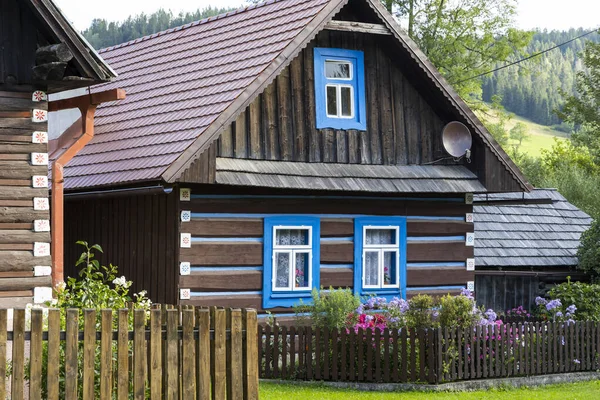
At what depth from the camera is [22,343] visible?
838 centimetres

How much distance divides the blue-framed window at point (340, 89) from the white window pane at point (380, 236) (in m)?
1.87

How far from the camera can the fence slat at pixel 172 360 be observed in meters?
9.03

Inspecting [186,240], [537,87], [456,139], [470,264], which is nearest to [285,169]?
[186,240]

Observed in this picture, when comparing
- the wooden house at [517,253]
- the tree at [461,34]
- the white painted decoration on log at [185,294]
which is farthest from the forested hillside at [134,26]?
the white painted decoration on log at [185,294]

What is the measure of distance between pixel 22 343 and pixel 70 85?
5.64 m

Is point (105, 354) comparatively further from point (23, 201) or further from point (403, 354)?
point (403, 354)

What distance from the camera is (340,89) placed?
18812 mm

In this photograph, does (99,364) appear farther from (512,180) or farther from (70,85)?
(512,180)

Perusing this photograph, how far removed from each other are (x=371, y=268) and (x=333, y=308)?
8.89 ft

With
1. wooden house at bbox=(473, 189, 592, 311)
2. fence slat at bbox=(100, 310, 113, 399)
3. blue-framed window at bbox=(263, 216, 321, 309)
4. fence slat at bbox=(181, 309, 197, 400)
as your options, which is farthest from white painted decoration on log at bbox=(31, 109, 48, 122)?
wooden house at bbox=(473, 189, 592, 311)

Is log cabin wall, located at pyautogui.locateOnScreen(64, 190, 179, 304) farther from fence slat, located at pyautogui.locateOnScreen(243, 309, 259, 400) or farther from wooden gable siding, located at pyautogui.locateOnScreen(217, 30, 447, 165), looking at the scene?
fence slat, located at pyautogui.locateOnScreen(243, 309, 259, 400)

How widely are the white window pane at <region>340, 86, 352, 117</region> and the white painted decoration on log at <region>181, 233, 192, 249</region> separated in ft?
12.4

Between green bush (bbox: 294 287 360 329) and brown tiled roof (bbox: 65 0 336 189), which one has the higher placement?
brown tiled roof (bbox: 65 0 336 189)

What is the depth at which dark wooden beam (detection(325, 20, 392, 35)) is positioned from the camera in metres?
17.9
